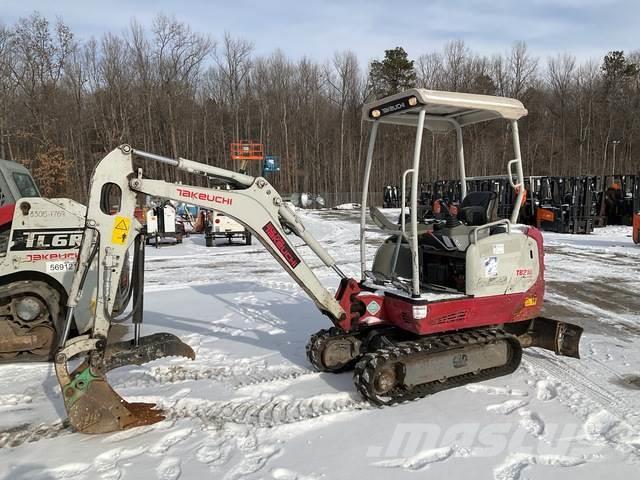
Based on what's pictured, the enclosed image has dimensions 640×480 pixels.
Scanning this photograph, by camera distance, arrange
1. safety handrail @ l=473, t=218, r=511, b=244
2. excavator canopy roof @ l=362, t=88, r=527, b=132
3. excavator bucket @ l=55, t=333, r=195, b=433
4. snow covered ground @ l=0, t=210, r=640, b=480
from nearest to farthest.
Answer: snow covered ground @ l=0, t=210, r=640, b=480, excavator bucket @ l=55, t=333, r=195, b=433, excavator canopy roof @ l=362, t=88, r=527, b=132, safety handrail @ l=473, t=218, r=511, b=244

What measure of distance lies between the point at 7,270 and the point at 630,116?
193 feet

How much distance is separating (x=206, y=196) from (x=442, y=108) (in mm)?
2462

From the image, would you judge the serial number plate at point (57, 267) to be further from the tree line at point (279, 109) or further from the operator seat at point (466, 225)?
the tree line at point (279, 109)

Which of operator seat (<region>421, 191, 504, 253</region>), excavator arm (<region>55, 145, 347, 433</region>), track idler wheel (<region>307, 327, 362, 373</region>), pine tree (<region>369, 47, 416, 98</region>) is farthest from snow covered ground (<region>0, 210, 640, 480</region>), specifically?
pine tree (<region>369, 47, 416, 98</region>)

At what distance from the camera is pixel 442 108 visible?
4801 mm

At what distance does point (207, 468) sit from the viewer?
10.7 feet

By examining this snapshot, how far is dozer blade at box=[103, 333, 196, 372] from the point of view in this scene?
15.9ft

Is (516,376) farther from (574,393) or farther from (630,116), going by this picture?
(630,116)

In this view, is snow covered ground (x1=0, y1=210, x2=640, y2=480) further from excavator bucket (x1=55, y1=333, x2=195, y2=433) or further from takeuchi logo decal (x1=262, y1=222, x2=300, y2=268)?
takeuchi logo decal (x1=262, y1=222, x2=300, y2=268)

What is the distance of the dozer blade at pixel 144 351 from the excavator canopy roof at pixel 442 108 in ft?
10.5

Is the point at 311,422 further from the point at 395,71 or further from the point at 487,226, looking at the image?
the point at 395,71

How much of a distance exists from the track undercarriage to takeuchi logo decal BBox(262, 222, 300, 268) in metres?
0.90

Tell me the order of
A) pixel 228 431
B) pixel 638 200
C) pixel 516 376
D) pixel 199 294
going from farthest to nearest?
pixel 638 200
pixel 199 294
pixel 516 376
pixel 228 431

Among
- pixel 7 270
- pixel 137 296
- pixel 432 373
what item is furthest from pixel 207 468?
pixel 7 270
